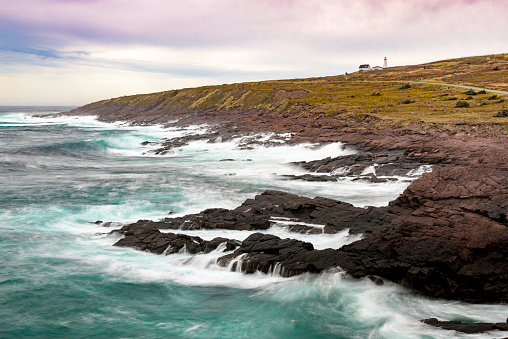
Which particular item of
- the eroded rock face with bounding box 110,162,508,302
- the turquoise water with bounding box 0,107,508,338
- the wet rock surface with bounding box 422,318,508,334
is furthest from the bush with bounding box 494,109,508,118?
the wet rock surface with bounding box 422,318,508,334

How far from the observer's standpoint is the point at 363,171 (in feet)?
104

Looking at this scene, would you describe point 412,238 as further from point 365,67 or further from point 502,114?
point 365,67

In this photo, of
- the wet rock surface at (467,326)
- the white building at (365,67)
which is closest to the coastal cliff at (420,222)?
the wet rock surface at (467,326)

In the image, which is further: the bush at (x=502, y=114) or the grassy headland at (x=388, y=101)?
the grassy headland at (x=388, y=101)

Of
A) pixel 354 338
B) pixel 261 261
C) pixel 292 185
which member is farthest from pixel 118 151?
pixel 354 338

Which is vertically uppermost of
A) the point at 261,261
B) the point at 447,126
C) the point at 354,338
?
the point at 447,126

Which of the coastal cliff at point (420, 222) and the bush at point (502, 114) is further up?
the bush at point (502, 114)

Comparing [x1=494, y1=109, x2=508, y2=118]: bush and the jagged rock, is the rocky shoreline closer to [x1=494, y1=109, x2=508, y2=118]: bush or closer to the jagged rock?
the jagged rock

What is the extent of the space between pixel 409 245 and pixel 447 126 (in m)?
28.2

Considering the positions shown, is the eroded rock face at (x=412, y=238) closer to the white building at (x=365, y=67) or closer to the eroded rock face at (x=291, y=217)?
the eroded rock face at (x=291, y=217)

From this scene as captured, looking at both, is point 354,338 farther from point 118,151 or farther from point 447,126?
point 118,151

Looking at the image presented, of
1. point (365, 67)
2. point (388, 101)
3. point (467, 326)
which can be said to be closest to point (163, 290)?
point (467, 326)

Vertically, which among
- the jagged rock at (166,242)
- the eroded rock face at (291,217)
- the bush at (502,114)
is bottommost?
the jagged rock at (166,242)

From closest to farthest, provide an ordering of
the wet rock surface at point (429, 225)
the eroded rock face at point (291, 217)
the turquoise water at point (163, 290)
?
the turquoise water at point (163, 290) → the wet rock surface at point (429, 225) → the eroded rock face at point (291, 217)
